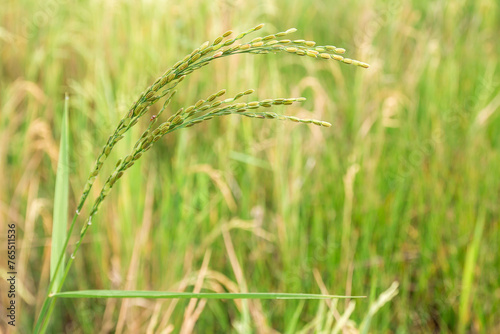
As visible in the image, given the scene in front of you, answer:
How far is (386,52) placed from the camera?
299cm

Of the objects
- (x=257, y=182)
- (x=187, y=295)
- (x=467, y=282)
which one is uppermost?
(x=257, y=182)

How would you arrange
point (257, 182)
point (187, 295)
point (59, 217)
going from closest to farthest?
point (187, 295) < point (59, 217) < point (257, 182)

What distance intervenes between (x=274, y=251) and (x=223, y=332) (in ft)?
1.14

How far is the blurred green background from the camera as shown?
1702 mm

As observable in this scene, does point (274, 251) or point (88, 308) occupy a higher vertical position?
point (274, 251)

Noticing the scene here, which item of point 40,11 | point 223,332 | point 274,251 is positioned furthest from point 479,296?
point 40,11

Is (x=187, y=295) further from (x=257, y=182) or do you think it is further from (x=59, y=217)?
(x=257, y=182)

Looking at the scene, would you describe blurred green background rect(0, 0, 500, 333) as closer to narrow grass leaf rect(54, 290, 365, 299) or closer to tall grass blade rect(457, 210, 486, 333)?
tall grass blade rect(457, 210, 486, 333)

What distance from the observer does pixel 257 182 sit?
85.0 inches

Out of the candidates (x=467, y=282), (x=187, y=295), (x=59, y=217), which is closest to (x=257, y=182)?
(x=467, y=282)

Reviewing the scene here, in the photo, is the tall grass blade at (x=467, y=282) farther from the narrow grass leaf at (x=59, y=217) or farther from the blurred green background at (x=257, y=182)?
the narrow grass leaf at (x=59, y=217)

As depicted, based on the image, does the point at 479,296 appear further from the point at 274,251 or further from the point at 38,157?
the point at 38,157

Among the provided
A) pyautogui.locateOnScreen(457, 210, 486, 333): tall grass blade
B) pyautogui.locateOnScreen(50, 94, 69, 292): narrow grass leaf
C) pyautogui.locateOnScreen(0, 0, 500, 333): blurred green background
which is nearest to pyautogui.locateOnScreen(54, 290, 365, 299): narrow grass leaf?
pyautogui.locateOnScreen(50, 94, 69, 292): narrow grass leaf

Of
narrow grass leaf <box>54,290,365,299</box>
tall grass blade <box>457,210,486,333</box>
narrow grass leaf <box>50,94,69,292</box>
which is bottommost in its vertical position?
tall grass blade <box>457,210,486,333</box>
